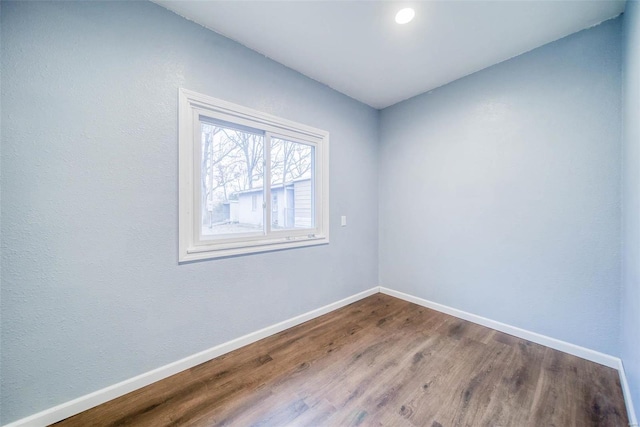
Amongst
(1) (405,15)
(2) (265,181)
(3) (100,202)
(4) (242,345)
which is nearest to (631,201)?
(1) (405,15)

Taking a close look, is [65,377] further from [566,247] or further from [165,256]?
[566,247]

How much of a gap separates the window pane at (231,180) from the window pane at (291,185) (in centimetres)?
16

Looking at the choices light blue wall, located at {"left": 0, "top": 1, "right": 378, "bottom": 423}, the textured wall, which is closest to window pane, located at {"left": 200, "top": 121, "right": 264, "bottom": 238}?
light blue wall, located at {"left": 0, "top": 1, "right": 378, "bottom": 423}

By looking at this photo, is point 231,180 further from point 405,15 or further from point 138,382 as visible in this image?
point 405,15

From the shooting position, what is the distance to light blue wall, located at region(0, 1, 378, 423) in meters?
1.24

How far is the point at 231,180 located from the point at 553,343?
10.4 ft

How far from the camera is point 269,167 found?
229 cm

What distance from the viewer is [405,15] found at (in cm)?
173

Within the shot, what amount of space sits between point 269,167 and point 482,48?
7.31 feet

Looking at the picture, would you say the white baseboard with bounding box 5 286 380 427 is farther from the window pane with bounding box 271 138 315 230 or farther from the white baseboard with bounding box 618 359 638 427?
the white baseboard with bounding box 618 359 638 427

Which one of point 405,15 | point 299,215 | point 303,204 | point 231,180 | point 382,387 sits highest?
point 405,15

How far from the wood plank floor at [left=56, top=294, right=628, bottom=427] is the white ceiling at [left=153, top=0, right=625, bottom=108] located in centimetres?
266

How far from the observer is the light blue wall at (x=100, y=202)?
4.07ft

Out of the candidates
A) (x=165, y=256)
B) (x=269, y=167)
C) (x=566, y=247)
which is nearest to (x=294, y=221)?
(x=269, y=167)
